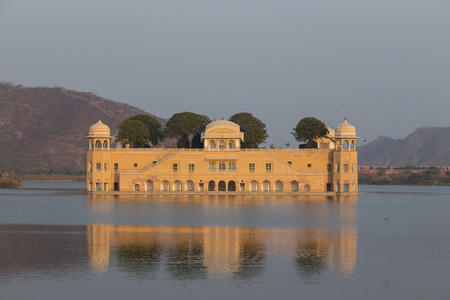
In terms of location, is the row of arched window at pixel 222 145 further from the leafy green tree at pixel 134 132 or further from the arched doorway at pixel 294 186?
the leafy green tree at pixel 134 132

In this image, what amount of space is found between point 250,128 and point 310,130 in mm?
7055

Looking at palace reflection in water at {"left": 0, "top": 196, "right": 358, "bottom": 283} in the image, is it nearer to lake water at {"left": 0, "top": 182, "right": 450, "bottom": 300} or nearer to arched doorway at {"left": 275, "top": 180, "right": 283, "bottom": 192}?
lake water at {"left": 0, "top": 182, "right": 450, "bottom": 300}

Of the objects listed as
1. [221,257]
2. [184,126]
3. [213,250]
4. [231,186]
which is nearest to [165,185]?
[231,186]

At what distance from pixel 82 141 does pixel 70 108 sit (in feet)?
68.6

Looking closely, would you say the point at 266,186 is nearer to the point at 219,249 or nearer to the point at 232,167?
the point at 232,167

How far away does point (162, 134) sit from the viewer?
3435 inches

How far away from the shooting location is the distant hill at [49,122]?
150125 mm

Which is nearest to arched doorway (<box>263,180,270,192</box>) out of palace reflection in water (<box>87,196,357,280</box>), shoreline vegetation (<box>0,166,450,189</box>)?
palace reflection in water (<box>87,196,357,280</box>)

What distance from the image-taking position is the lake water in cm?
1966

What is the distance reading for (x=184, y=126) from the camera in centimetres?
8238

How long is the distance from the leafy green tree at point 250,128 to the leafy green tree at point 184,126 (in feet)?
13.3

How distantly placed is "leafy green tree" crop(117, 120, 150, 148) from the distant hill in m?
70.0

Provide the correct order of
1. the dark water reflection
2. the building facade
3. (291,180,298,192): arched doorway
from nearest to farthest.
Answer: the dark water reflection < the building facade < (291,180,298,192): arched doorway

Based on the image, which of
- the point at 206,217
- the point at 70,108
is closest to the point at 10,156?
the point at 70,108
